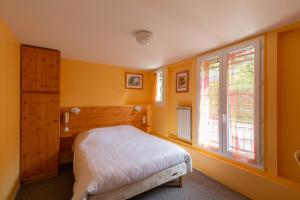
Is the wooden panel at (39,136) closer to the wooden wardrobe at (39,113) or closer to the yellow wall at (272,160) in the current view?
the wooden wardrobe at (39,113)

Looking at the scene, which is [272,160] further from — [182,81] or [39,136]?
[39,136]

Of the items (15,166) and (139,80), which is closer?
(15,166)

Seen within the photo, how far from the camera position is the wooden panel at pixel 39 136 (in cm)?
243

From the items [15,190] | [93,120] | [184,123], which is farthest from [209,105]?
[15,190]

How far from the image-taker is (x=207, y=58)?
109 inches

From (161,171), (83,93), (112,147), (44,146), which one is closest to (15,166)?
(44,146)

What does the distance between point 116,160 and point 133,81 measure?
253 centimetres

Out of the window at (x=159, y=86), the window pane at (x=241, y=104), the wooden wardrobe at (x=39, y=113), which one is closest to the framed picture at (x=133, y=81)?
the window at (x=159, y=86)

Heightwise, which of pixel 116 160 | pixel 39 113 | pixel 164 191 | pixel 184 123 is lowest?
pixel 164 191

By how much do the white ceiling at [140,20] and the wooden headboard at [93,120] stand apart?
4.68 ft

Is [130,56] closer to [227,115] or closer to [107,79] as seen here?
[107,79]

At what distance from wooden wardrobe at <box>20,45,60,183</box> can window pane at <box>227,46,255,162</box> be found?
296cm

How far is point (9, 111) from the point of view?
1932mm

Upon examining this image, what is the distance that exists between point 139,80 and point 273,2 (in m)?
3.22
